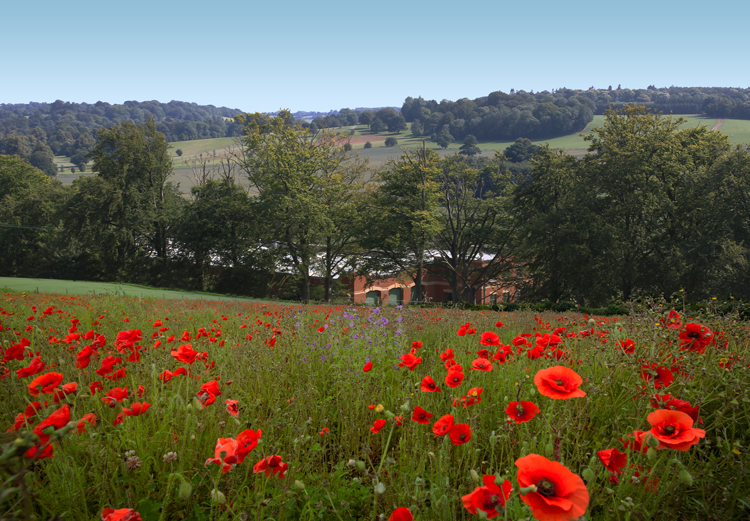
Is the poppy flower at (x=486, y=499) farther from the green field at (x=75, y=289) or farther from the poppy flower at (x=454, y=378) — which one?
the green field at (x=75, y=289)

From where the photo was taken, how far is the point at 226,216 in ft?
128

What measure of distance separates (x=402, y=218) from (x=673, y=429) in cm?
3191

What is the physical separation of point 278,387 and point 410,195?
30.7 m

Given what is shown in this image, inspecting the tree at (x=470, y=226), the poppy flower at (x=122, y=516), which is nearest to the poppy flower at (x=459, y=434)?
the poppy flower at (x=122, y=516)

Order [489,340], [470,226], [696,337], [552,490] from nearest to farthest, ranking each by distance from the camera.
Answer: [552,490]
[696,337]
[489,340]
[470,226]

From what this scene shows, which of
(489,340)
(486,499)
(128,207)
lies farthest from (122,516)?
(128,207)

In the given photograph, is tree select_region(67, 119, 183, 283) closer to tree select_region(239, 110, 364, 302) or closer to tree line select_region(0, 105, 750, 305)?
tree line select_region(0, 105, 750, 305)

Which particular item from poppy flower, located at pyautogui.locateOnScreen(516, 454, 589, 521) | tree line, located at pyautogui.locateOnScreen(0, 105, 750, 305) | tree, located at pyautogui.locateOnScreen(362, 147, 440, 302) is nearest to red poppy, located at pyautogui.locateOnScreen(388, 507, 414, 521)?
poppy flower, located at pyautogui.locateOnScreen(516, 454, 589, 521)

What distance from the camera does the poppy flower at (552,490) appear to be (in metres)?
1.01

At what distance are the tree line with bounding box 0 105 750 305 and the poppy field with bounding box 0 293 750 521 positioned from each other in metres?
22.9

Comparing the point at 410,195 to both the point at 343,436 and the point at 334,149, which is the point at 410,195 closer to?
the point at 334,149

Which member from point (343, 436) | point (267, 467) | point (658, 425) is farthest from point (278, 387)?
point (658, 425)

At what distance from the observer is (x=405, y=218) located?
108ft

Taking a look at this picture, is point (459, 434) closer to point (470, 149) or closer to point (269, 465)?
point (269, 465)
